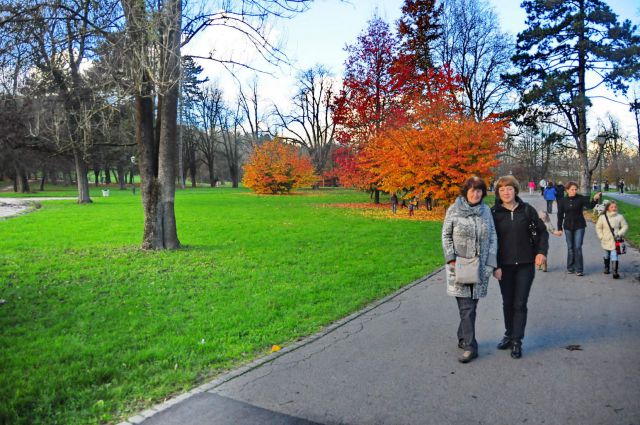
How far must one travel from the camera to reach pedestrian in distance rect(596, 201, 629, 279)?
7852mm

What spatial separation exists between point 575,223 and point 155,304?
7.49 m

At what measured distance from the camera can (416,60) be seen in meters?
28.1

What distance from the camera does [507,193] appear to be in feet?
14.4

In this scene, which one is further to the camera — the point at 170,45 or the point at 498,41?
the point at 498,41

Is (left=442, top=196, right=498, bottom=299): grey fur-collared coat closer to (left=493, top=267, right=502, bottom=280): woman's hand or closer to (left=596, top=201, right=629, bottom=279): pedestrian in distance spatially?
(left=493, top=267, right=502, bottom=280): woman's hand

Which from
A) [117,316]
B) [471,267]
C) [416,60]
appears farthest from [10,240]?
[416,60]

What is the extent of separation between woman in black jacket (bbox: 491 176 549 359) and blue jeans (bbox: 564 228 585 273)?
4.60 metres

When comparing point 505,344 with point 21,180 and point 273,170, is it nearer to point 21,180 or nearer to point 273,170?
point 273,170

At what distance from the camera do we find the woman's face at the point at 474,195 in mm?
4180

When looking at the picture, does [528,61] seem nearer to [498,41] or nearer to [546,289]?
[498,41]

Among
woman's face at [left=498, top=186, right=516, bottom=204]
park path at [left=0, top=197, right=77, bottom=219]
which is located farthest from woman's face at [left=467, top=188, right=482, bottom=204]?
park path at [left=0, top=197, right=77, bottom=219]

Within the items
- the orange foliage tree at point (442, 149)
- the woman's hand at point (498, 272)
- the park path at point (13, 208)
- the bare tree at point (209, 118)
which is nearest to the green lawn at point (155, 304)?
the woman's hand at point (498, 272)

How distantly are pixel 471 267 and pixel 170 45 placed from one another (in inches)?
285

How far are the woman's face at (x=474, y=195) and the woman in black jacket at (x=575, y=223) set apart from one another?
4.94m
